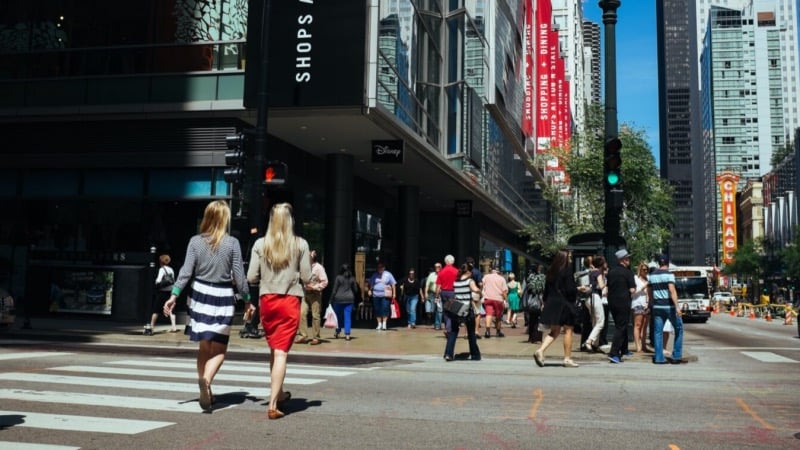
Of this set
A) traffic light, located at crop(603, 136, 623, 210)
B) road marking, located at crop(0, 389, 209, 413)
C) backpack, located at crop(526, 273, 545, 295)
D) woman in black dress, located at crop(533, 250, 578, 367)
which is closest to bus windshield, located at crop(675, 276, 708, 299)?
backpack, located at crop(526, 273, 545, 295)

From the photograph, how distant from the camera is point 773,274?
9269 cm

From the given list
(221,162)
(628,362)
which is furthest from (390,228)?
(628,362)

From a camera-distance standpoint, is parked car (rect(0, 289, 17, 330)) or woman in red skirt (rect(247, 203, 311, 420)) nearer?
woman in red skirt (rect(247, 203, 311, 420))

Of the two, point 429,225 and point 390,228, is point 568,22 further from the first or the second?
point 390,228

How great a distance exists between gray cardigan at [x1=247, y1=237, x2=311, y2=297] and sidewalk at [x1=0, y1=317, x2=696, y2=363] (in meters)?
6.88

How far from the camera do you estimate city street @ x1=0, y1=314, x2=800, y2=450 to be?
17.7ft

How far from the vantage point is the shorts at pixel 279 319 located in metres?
6.23

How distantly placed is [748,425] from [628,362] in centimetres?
599

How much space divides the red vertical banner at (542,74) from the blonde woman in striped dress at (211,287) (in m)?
66.3

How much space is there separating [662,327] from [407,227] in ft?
57.3

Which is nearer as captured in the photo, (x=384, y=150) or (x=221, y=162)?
(x=221, y=162)

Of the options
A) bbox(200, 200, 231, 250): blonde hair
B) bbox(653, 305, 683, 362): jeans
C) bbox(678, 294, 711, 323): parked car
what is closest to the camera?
bbox(200, 200, 231, 250): blonde hair

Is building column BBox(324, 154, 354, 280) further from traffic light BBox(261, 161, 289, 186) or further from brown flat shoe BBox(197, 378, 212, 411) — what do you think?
brown flat shoe BBox(197, 378, 212, 411)

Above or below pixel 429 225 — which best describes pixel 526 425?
below
